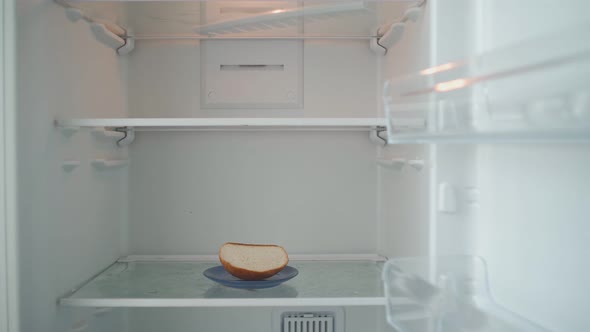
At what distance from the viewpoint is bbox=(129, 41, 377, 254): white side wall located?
5.79 ft

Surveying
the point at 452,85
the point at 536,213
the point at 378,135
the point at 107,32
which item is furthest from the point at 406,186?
the point at 107,32

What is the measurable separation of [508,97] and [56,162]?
103 centimetres

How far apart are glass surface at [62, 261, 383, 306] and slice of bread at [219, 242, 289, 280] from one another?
46mm

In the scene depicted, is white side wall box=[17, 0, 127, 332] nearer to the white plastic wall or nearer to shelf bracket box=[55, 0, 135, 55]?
shelf bracket box=[55, 0, 135, 55]

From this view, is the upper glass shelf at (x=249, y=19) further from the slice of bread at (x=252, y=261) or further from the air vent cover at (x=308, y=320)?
the air vent cover at (x=308, y=320)

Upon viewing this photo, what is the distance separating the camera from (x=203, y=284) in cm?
144

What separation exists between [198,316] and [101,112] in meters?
0.72

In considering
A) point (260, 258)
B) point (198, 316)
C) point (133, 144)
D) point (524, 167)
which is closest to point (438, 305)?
point (524, 167)

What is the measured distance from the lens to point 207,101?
174 centimetres

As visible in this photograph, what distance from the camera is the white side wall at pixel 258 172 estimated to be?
1.76 metres

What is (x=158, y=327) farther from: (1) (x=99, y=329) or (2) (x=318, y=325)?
(2) (x=318, y=325)

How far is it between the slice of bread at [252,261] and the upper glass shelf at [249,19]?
0.69 metres

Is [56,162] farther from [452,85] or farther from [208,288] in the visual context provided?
[452,85]

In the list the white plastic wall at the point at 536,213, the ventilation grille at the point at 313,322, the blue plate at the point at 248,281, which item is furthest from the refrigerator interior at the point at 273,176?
the blue plate at the point at 248,281
